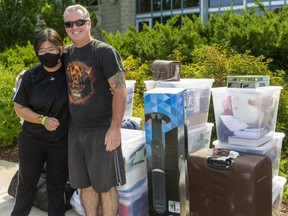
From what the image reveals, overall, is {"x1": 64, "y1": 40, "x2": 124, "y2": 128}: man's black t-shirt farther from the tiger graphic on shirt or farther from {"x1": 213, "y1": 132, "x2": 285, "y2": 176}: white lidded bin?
{"x1": 213, "y1": 132, "x2": 285, "y2": 176}: white lidded bin

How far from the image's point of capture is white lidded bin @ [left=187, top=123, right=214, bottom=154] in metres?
3.41

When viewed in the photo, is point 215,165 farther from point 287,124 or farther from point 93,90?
point 287,124

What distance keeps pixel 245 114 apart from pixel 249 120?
0.20ft

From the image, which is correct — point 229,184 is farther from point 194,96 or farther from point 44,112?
point 44,112

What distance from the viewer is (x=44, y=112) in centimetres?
Answer: 290

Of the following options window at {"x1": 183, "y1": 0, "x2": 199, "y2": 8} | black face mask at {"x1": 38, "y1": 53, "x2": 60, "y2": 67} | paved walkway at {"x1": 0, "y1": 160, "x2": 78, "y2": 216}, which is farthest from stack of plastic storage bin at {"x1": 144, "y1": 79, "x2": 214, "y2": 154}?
window at {"x1": 183, "y1": 0, "x2": 199, "y2": 8}

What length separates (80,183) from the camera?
283 centimetres

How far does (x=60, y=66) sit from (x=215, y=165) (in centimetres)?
145

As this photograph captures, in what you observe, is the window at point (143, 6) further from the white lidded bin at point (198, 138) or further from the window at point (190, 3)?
the white lidded bin at point (198, 138)

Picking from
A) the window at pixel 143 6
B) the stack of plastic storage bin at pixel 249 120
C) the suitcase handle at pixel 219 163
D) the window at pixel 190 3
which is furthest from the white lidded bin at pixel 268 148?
the window at pixel 143 6

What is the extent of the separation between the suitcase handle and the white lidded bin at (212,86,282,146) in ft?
1.32

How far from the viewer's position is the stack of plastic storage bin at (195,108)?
3369mm

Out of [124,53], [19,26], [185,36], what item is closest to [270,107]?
[185,36]

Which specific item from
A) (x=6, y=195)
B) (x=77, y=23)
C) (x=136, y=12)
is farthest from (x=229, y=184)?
(x=136, y=12)
